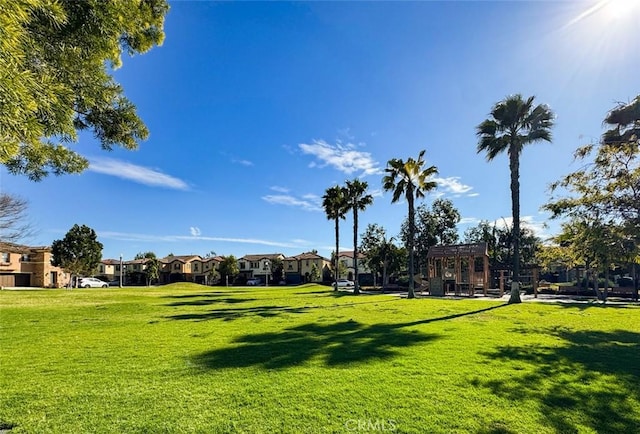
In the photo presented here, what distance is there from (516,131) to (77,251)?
164ft

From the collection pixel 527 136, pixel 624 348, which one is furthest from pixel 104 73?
pixel 527 136

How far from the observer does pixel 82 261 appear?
45.4 meters

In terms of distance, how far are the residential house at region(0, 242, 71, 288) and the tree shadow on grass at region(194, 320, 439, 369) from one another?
49517 mm

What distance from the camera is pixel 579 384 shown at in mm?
5578

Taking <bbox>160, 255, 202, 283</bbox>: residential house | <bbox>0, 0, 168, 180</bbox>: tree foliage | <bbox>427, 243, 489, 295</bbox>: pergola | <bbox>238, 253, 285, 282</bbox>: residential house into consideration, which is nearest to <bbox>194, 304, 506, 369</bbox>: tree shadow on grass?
<bbox>0, 0, 168, 180</bbox>: tree foliage

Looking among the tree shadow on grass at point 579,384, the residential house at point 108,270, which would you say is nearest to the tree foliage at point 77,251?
the residential house at point 108,270

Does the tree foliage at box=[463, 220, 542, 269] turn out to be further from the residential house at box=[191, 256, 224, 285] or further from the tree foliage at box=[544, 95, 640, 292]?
the residential house at box=[191, 256, 224, 285]

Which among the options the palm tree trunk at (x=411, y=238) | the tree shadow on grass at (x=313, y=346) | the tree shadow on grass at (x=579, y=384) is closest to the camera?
the tree shadow on grass at (x=579, y=384)

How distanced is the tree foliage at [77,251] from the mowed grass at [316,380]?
4002 cm

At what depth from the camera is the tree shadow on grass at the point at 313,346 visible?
6.81m

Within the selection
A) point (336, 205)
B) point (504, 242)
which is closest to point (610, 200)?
point (336, 205)

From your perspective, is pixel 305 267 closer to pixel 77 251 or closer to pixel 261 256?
pixel 261 256

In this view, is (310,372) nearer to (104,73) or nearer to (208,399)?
(208,399)

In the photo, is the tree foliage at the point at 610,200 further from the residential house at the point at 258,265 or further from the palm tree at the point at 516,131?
the residential house at the point at 258,265
